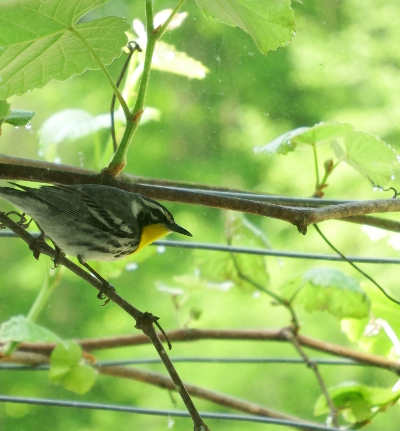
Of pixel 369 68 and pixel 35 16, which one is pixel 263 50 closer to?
pixel 35 16

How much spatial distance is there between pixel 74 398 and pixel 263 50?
83 cm

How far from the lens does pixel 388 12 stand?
3.64ft

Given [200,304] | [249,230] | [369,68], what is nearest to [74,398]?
[200,304]

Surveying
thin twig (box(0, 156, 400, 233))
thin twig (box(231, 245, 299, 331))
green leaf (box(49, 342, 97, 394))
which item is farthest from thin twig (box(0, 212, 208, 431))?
thin twig (box(231, 245, 299, 331))

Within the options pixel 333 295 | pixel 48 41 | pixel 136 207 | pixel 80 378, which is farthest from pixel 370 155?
pixel 80 378

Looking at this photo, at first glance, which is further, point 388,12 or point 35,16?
point 388,12

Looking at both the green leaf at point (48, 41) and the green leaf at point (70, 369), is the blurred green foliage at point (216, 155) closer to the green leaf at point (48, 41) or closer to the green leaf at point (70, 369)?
the green leaf at point (70, 369)

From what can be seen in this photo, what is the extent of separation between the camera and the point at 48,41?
2.21 feet

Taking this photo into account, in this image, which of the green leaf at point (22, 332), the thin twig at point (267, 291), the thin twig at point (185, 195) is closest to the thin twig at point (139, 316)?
the thin twig at point (185, 195)

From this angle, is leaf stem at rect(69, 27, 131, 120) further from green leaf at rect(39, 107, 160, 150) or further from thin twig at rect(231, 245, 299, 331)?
thin twig at rect(231, 245, 299, 331)

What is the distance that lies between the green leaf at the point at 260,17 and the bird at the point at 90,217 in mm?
289

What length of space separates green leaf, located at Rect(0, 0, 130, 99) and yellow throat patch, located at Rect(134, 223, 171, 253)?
31 centimetres

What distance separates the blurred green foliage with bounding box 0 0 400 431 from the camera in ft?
3.67

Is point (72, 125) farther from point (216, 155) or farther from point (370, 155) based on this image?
point (370, 155)
